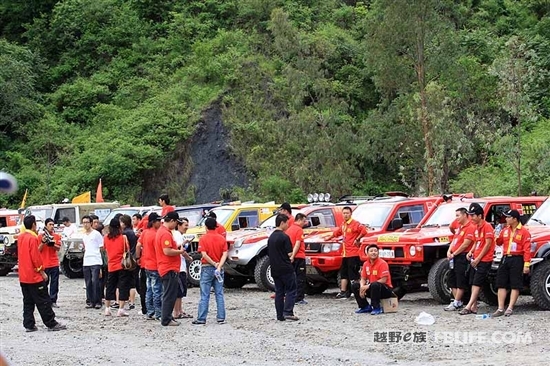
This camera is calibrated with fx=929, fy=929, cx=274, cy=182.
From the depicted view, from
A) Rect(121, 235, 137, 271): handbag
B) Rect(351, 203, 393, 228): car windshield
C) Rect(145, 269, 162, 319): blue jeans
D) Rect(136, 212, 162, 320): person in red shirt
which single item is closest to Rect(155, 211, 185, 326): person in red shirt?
Rect(136, 212, 162, 320): person in red shirt

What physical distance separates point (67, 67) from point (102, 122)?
5.80 meters

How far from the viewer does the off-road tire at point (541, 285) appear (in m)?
14.2

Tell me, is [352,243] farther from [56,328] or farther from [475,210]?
[56,328]

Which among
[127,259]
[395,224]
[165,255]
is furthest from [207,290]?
[395,224]

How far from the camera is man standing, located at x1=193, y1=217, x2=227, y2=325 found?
14375 millimetres

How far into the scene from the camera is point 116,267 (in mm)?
16062

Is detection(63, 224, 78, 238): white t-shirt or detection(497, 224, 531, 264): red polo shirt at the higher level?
detection(63, 224, 78, 238): white t-shirt

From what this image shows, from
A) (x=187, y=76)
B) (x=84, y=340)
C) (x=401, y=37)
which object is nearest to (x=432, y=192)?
(x=401, y=37)

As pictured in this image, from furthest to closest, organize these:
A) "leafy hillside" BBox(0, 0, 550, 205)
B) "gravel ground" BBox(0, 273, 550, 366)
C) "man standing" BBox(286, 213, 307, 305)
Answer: "leafy hillside" BBox(0, 0, 550, 205), "man standing" BBox(286, 213, 307, 305), "gravel ground" BBox(0, 273, 550, 366)

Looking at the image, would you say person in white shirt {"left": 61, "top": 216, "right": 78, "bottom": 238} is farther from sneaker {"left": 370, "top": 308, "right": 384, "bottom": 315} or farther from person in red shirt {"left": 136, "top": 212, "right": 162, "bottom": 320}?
sneaker {"left": 370, "top": 308, "right": 384, "bottom": 315}

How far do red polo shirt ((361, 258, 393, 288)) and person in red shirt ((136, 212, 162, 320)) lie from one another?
3.35m

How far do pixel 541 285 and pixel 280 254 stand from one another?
13.2 feet

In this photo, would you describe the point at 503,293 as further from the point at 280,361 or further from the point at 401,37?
the point at 401,37

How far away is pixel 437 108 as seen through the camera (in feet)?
108
